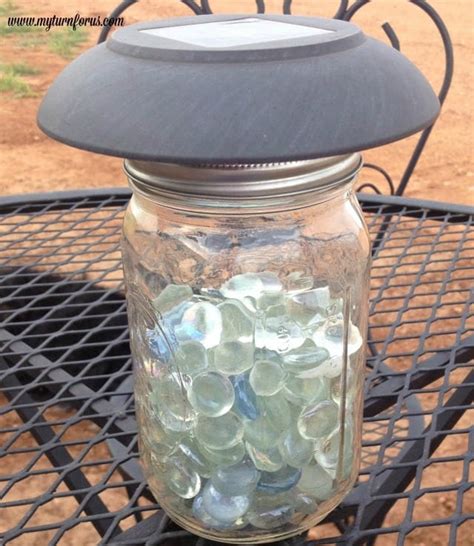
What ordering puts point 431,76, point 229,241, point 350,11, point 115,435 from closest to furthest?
1. point 229,241
2. point 115,435
3. point 350,11
4. point 431,76

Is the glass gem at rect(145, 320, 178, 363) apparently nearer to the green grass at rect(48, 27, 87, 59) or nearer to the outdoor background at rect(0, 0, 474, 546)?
the outdoor background at rect(0, 0, 474, 546)

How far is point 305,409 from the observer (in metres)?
0.48

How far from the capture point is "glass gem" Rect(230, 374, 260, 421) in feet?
1.54

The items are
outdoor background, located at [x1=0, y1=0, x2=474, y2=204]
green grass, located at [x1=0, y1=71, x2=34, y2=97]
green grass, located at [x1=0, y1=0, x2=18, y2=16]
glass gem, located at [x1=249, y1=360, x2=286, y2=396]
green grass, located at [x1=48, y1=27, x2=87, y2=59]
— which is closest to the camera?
glass gem, located at [x1=249, y1=360, x2=286, y2=396]

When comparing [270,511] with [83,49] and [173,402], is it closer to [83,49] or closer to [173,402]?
[173,402]

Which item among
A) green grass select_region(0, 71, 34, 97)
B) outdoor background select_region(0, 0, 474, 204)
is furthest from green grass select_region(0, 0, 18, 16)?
green grass select_region(0, 71, 34, 97)

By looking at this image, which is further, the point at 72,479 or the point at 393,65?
the point at 72,479

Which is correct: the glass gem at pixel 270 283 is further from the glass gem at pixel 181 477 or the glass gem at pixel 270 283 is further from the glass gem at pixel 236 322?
the glass gem at pixel 181 477

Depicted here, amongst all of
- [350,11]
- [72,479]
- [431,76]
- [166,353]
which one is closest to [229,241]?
[166,353]

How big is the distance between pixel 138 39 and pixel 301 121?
125 millimetres

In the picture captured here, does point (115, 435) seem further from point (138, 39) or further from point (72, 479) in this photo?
point (138, 39)

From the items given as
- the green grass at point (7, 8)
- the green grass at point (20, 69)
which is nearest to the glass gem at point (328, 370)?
the green grass at point (20, 69)

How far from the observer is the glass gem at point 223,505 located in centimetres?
49

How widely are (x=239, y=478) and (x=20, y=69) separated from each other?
4.82 metres
